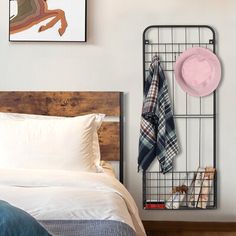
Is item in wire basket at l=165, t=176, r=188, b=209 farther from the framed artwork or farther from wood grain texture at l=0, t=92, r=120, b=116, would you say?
the framed artwork

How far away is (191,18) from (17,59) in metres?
1.35

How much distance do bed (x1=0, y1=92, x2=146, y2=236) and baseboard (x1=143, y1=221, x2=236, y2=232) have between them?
48 cm

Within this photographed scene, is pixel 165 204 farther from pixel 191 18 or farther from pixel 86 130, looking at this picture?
pixel 191 18

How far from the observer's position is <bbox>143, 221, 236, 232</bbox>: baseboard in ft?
10.5

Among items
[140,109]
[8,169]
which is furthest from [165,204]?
[8,169]

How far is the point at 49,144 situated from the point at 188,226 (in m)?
1.31

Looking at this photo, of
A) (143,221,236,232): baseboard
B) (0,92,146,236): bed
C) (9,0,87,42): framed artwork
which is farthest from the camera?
(143,221,236,232): baseboard

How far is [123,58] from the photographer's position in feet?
10.4

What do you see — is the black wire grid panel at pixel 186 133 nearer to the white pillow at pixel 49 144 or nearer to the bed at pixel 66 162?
the bed at pixel 66 162

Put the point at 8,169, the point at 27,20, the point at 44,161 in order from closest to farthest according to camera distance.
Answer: the point at 8,169 < the point at 44,161 < the point at 27,20

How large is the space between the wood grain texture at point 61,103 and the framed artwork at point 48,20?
1.34ft

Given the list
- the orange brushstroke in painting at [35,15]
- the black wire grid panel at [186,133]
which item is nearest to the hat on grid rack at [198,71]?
the black wire grid panel at [186,133]

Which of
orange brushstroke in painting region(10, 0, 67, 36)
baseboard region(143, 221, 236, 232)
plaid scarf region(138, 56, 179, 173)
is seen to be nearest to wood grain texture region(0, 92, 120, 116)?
plaid scarf region(138, 56, 179, 173)

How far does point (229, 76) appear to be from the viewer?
3150mm
